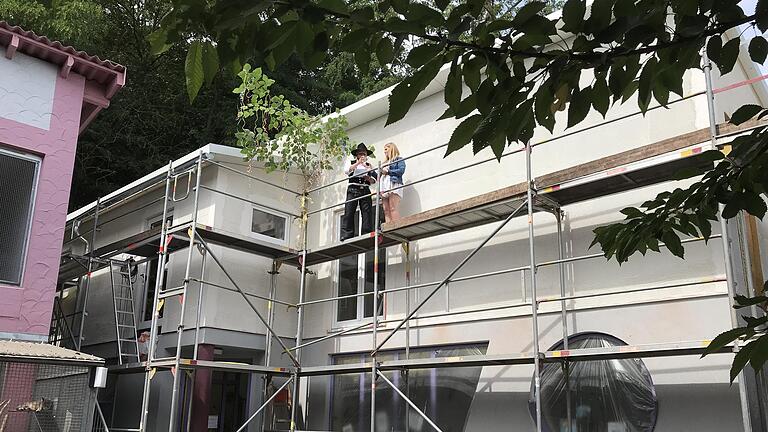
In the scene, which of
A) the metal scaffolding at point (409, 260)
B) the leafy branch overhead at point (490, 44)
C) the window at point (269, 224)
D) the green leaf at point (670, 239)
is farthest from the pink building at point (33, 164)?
the green leaf at point (670, 239)

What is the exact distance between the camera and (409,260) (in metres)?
9.52

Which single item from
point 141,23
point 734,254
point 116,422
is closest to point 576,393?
point 734,254

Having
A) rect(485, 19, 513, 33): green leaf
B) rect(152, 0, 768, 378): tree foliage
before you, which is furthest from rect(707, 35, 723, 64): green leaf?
rect(485, 19, 513, 33): green leaf

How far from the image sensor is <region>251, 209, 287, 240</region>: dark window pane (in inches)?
416

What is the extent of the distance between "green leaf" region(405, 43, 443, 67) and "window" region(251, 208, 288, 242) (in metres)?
8.99

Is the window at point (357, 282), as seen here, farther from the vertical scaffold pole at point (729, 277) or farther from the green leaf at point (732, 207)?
the green leaf at point (732, 207)

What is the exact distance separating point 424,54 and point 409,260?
7831 mm

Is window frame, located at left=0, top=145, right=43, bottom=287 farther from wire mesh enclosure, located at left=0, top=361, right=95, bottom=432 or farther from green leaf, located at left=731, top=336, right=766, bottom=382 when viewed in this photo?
green leaf, located at left=731, top=336, right=766, bottom=382

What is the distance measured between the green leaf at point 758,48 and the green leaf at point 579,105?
0.47 metres

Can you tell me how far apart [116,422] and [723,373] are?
8.92 meters

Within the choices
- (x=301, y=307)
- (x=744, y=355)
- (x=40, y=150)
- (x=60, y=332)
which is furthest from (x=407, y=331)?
(x=744, y=355)

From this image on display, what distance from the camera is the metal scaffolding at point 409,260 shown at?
662 centimetres

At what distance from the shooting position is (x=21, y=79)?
846cm

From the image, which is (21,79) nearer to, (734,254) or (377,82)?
(734,254)
